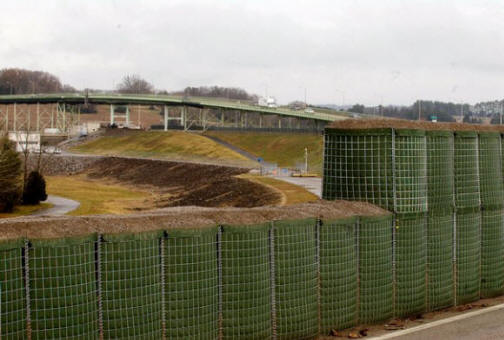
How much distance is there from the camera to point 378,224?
15883 millimetres

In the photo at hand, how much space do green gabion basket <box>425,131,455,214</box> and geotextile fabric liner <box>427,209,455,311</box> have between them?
0.26m

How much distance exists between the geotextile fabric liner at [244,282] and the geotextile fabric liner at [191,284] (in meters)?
0.27

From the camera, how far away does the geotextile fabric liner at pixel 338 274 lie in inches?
574

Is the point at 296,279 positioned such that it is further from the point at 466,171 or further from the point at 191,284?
the point at 466,171

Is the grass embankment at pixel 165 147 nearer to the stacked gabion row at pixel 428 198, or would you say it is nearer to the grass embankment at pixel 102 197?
the grass embankment at pixel 102 197

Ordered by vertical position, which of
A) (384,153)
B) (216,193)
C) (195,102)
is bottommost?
(216,193)

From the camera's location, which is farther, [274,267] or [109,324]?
[274,267]

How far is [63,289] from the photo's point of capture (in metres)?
11.0

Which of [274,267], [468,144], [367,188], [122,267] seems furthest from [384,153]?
[122,267]

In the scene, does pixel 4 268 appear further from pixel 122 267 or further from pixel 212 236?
pixel 212 236

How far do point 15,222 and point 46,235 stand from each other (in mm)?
582

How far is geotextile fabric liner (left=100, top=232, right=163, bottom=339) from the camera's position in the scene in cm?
1156

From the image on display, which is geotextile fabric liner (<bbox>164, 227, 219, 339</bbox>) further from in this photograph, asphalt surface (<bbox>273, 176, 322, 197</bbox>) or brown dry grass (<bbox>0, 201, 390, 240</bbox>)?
asphalt surface (<bbox>273, 176, 322, 197</bbox>)

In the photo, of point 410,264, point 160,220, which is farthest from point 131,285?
point 410,264
